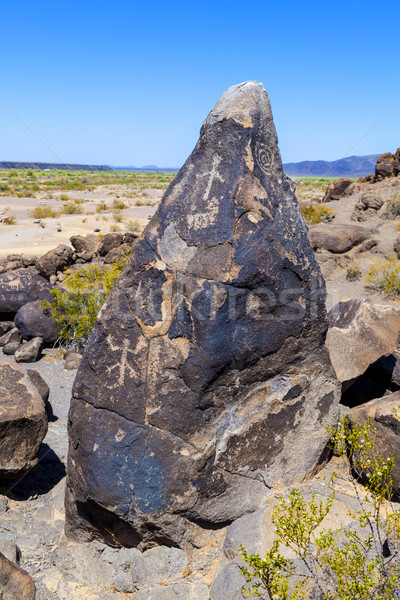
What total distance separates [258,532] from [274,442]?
26.6 inches

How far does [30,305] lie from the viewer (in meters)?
8.48

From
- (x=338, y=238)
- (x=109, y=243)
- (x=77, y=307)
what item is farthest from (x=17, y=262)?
(x=338, y=238)

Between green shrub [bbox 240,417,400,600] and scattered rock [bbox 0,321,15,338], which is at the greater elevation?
green shrub [bbox 240,417,400,600]

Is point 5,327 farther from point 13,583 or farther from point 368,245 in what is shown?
point 368,245

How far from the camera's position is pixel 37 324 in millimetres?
8289

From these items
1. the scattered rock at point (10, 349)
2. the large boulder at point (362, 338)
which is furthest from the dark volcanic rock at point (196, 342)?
the scattered rock at point (10, 349)

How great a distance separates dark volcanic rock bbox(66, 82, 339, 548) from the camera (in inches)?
130

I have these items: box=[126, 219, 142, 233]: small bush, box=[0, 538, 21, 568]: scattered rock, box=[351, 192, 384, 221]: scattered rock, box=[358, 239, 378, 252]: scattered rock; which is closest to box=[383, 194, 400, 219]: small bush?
box=[351, 192, 384, 221]: scattered rock

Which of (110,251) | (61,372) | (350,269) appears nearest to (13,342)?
(61,372)

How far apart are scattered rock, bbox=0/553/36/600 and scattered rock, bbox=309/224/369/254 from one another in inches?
431

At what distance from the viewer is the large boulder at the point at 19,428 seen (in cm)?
406

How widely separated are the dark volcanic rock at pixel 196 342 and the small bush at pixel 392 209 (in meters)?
12.6

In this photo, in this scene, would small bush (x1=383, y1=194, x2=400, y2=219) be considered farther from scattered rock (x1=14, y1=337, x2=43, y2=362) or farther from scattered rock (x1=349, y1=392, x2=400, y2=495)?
scattered rock (x1=349, y1=392, x2=400, y2=495)

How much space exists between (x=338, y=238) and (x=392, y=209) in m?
3.38
